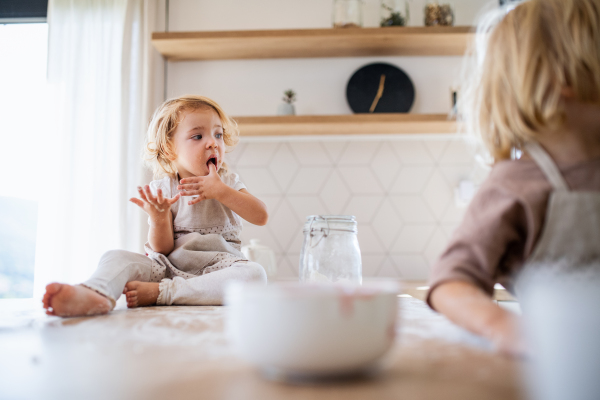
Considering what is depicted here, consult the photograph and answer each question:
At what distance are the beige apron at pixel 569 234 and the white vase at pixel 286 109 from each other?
157 cm

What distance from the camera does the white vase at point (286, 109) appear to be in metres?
2.00

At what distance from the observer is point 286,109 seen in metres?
2.00

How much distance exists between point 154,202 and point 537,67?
31.8 inches

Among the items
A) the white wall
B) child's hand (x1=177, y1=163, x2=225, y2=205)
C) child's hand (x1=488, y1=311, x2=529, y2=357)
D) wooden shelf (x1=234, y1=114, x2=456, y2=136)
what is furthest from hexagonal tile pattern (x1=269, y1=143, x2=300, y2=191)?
child's hand (x1=488, y1=311, x2=529, y2=357)

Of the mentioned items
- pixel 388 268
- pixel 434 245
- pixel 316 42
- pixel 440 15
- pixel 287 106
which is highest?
pixel 440 15

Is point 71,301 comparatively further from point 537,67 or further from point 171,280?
point 537,67

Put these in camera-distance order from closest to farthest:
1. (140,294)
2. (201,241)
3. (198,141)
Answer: (140,294), (201,241), (198,141)

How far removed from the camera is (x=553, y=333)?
0.30m

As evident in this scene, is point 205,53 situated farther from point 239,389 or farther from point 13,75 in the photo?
point 239,389

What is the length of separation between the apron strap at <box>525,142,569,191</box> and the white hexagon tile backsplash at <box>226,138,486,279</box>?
5.11 feet

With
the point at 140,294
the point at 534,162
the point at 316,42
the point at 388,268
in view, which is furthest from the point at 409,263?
the point at 534,162

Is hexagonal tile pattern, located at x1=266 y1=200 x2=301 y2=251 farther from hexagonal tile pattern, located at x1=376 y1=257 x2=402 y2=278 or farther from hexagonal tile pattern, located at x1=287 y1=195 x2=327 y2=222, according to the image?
hexagonal tile pattern, located at x1=376 y1=257 x2=402 y2=278

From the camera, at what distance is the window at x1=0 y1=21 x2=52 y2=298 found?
2201mm

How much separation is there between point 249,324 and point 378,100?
1934mm
